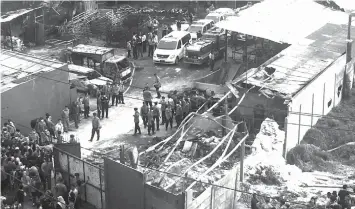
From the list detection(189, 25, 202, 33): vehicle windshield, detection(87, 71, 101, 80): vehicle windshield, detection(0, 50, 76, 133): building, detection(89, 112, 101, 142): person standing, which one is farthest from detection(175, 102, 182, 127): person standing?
detection(189, 25, 202, 33): vehicle windshield

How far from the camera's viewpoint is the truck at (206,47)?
35.0 m

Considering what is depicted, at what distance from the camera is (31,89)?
2780 cm

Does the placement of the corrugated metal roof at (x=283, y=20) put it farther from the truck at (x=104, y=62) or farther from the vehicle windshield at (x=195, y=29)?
the truck at (x=104, y=62)

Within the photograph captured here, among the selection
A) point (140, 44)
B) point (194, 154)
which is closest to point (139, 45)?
point (140, 44)

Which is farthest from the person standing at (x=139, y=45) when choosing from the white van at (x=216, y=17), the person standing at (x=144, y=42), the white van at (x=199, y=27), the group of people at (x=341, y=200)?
the group of people at (x=341, y=200)

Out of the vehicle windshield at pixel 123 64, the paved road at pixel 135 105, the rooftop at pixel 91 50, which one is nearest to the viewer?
the paved road at pixel 135 105

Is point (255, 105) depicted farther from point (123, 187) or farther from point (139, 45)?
point (139, 45)

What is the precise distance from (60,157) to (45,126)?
4.40m

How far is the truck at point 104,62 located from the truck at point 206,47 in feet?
12.1

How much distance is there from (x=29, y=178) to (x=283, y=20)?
20053 millimetres

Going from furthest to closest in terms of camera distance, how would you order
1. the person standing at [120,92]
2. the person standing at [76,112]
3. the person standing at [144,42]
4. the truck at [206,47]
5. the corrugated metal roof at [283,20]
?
the person standing at [144,42]
the truck at [206,47]
the corrugated metal roof at [283,20]
the person standing at [120,92]
the person standing at [76,112]

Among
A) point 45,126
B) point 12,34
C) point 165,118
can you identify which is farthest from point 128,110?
point 12,34

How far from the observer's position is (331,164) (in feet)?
78.9

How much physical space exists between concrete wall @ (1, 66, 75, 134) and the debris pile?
775 centimetres
